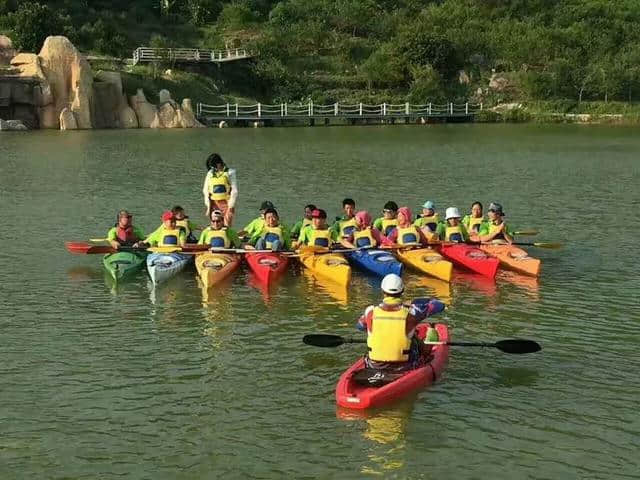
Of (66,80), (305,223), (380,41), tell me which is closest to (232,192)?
(305,223)

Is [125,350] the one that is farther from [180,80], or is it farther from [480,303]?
[180,80]

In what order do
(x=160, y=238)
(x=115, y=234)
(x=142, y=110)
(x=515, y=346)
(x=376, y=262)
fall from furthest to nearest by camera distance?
(x=142, y=110)
(x=115, y=234)
(x=160, y=238)
(x=376, y=262)
(x=515, y=346)

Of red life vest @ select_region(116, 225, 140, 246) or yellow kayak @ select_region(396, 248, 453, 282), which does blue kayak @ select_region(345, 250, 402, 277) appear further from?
red life vest @ select_region(116, 225, 140, 246)

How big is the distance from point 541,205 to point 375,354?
15.5m

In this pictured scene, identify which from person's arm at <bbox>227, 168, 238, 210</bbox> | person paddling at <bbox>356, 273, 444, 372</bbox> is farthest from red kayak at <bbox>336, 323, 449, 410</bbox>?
person's arm at <bbox>227, 168, 238, 210</bbox>

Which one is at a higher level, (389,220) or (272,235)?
(389,220)

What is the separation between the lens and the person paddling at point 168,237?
16.1m

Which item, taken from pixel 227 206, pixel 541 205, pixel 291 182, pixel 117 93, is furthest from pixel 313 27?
pixel 227 206

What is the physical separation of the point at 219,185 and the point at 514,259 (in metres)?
5.77

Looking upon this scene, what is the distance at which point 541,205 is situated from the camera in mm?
24047

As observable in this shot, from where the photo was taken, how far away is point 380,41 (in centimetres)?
7394

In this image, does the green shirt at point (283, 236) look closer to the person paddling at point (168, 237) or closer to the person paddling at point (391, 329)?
the person paddling at point (168, 237)

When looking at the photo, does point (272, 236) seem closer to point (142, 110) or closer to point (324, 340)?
point (324, 340)

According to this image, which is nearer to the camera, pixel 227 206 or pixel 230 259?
pixel 230 259
